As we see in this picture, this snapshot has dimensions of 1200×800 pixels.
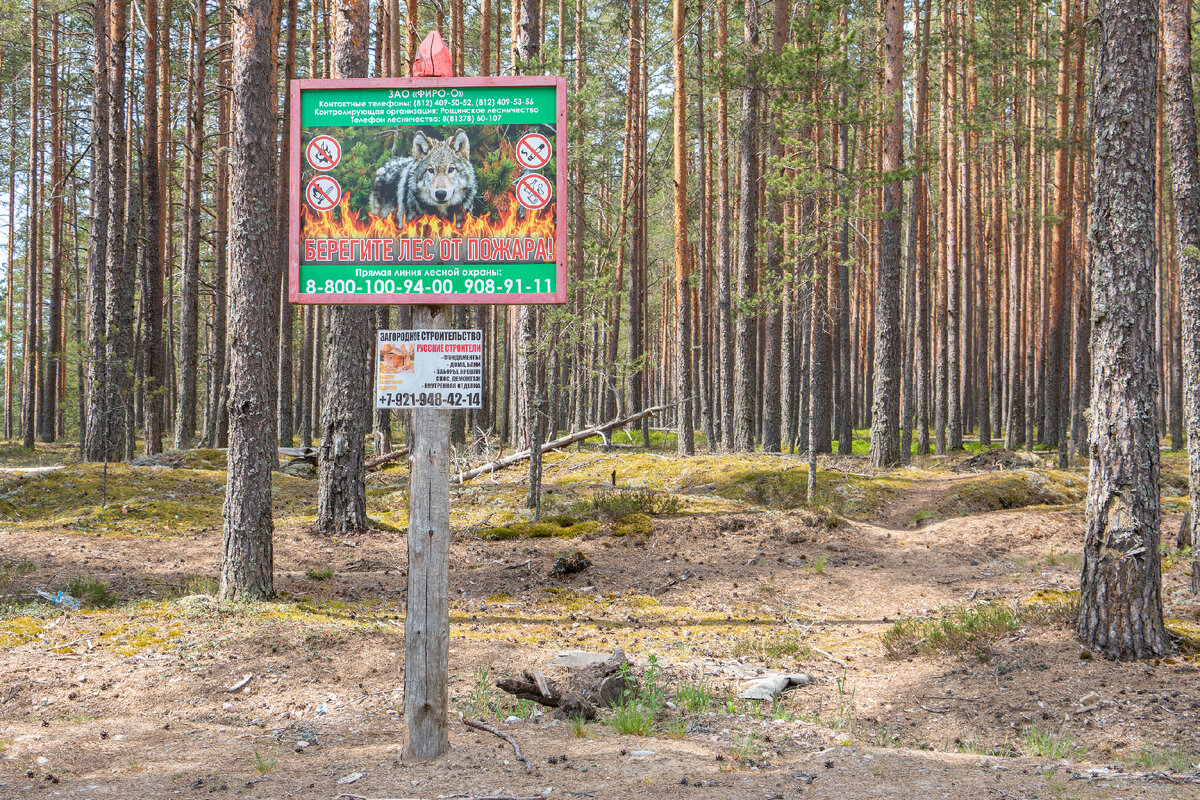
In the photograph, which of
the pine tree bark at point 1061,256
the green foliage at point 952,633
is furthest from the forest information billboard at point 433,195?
the pine tree bark at point 1061,256

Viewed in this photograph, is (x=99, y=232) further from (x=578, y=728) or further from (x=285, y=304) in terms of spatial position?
(x=578, y=728)

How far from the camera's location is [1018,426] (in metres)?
22.8

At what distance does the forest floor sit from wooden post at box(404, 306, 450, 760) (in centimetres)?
26

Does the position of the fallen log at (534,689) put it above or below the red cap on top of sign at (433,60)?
below

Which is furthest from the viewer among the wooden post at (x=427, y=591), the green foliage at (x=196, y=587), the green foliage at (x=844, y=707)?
the green foliage at (x=196, y=587)

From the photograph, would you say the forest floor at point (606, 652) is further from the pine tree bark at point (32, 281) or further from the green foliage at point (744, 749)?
the pine tree bark at point (32, 281)

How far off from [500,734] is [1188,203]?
801cm

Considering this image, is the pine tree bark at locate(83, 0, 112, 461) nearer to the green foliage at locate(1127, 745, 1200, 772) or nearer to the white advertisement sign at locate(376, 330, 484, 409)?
the white advertisement sign at locate(376, 330, 484, 409)

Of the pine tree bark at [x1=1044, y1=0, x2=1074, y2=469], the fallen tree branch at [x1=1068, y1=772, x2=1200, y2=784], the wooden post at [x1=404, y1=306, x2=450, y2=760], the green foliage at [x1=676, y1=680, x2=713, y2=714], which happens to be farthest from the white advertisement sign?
the pine tree bark at [x1=1044, y1=0, x2=1074, y2=469]

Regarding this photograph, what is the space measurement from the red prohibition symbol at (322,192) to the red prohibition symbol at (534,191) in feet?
3.18

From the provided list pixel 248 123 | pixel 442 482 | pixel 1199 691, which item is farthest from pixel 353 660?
pixel 1199 691

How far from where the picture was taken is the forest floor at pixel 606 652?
4.31m

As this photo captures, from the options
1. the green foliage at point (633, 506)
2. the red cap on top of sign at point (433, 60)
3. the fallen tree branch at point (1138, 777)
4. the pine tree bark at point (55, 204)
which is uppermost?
the pine tree bark at point (55, 204)

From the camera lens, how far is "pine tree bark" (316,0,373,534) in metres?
9.97
